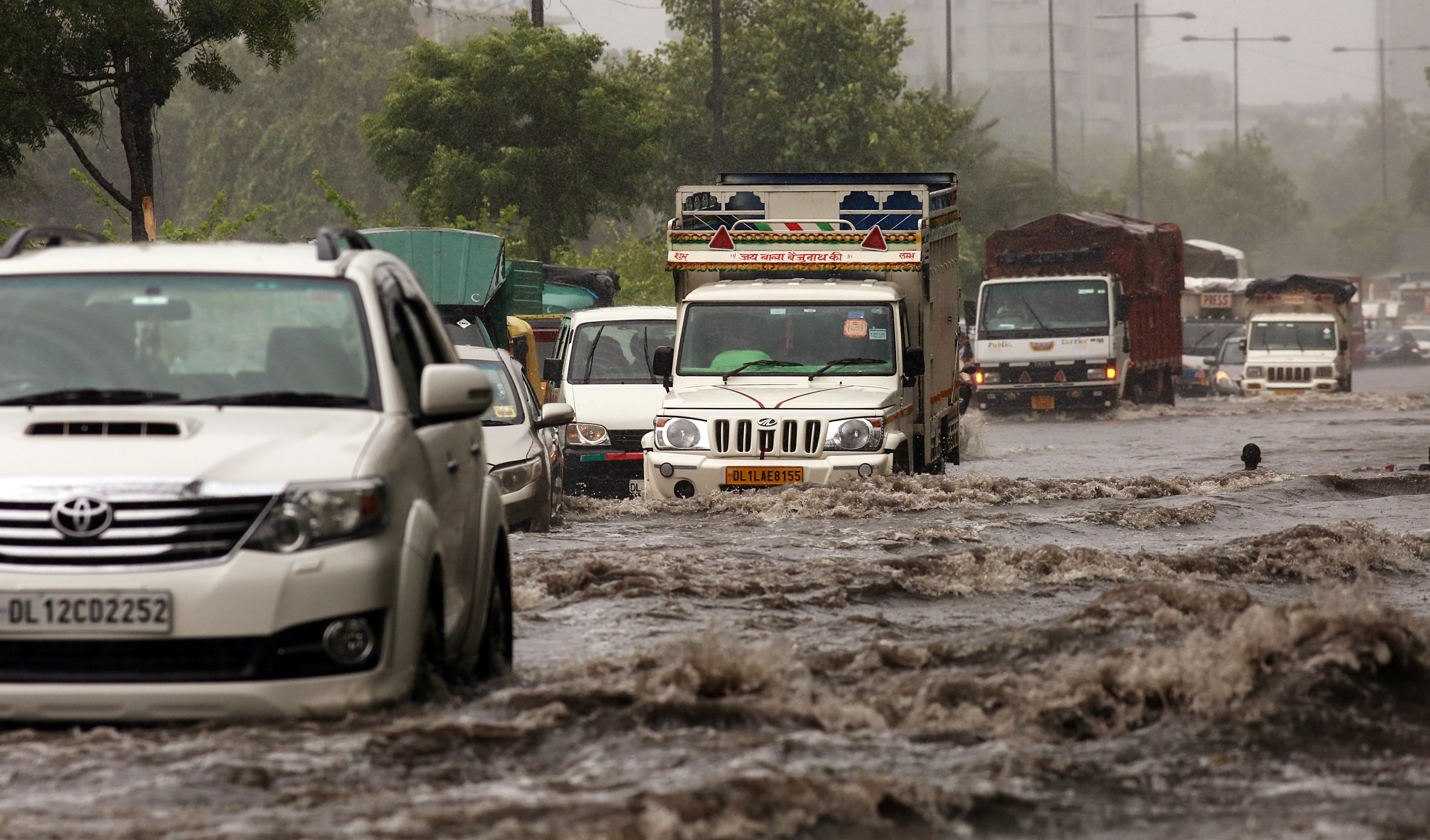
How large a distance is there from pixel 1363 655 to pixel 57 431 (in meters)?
4.24

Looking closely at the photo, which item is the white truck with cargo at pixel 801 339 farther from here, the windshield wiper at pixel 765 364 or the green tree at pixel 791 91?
the green tree at pixel 791 91

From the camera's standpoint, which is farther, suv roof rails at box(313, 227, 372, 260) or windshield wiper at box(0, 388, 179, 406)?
suv roof rails at box(313, 227, 372, 260)

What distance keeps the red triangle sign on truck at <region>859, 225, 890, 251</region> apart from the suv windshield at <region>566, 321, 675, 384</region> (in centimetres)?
235

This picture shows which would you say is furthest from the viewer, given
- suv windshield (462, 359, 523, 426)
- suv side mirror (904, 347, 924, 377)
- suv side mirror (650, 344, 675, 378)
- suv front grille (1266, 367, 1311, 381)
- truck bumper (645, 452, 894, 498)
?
suv front grille (1266, 367, 1311, 381)

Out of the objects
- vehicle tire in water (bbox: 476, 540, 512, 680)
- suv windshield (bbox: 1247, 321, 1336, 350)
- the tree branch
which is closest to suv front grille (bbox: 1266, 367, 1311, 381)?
suv windshield (bbox: 1247, 321, 1336, 350)

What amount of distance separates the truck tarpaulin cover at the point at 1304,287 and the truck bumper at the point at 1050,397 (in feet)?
32.0

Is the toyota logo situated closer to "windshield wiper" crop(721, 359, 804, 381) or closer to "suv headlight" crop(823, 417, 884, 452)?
"suv headlight" crop(823, 417, 884, 452)

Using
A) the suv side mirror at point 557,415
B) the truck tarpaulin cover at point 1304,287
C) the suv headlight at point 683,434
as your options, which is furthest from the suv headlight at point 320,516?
the truck tarpaulin cover at point 1304,287

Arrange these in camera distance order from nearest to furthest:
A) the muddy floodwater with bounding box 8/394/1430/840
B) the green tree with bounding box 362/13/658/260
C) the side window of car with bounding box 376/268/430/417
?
the muddy floodwater with bounding box 8/394/1430/840 < the side window of car with bounding box 376/268/430/417 < the green tree with bounding box 362/13/658/260

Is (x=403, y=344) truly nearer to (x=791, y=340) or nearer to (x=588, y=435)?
(x=791, y=340)

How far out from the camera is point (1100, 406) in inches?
1309

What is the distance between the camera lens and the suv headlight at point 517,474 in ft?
40.2

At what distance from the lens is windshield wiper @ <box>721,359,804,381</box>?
15086 mm

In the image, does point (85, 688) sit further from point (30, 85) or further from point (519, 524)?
point (30, 85)
